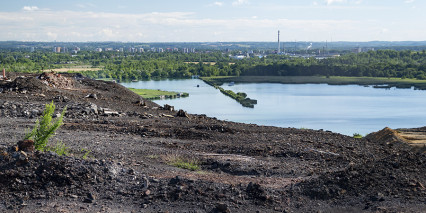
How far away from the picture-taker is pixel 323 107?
56.0 meters

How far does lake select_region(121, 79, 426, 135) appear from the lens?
44906 mm

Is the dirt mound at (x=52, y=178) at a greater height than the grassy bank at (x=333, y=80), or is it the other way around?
the dirt mound at (x=52, y=178)

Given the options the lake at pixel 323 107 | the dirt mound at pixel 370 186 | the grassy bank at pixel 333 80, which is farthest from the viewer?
the grassy bank at pixel 333 80

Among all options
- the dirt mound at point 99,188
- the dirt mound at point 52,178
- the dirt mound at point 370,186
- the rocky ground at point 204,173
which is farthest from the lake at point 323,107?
the dirt mound at point 52,178

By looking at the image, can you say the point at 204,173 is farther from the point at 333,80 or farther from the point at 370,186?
the point at 333,80

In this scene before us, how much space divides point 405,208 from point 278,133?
24.2 feet

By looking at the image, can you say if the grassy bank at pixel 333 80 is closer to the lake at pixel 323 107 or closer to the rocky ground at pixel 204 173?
the lake at pixel 323 107

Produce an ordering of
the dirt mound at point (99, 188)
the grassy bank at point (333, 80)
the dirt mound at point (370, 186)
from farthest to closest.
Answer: the grassy bank at point (333, 80) < the dirt mound at point (370, 186) < the dirt mound at point (99, 188)

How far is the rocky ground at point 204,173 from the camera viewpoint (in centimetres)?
671

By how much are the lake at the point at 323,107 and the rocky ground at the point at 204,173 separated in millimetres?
27686

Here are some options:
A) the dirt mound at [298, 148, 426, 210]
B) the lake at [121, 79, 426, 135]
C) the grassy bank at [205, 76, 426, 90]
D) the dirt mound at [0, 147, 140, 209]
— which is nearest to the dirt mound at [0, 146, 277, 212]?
the dirt mound at [0, 147, 140, 209]

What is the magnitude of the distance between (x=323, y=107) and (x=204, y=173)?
1930 inches

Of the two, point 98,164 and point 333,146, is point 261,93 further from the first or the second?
point 98,164

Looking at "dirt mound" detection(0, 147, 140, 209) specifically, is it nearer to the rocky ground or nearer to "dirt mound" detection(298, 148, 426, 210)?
the rocky ground
